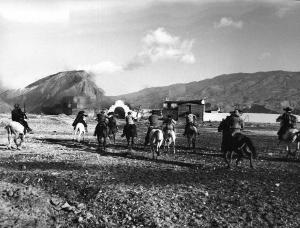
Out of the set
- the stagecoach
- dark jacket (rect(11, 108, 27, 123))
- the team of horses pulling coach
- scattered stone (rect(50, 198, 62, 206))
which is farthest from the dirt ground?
the stagecoach

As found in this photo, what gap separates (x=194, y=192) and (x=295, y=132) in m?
9.74

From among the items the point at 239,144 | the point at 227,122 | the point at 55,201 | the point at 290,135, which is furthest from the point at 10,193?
the point at 290,135

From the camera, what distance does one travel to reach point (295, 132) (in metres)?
18.3

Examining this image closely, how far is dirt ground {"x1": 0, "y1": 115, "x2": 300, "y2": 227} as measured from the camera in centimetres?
875

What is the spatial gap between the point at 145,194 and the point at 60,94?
3002 inches

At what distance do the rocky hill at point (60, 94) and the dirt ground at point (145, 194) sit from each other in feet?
198

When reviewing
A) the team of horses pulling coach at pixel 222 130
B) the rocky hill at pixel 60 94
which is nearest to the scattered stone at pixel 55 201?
the team of horses pulling coach at pixel 222 130

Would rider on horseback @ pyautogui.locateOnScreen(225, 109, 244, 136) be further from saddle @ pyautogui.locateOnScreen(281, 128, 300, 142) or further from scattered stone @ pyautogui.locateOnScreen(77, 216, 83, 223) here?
scattered stone @ pyautogui.locateOnScreen(77, 216, 83, 223)

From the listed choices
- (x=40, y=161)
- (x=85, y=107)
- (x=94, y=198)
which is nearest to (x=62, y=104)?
(x=85, y=107)

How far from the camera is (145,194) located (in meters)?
10.3

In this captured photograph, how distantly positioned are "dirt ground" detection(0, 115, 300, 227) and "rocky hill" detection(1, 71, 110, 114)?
198 ft

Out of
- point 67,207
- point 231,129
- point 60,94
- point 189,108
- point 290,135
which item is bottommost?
point 67,207

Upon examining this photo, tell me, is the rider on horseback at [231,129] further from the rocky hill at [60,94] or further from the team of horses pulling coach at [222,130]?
the rocky hill at [60,94]

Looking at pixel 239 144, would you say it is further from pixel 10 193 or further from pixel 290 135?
pixel 10 193
